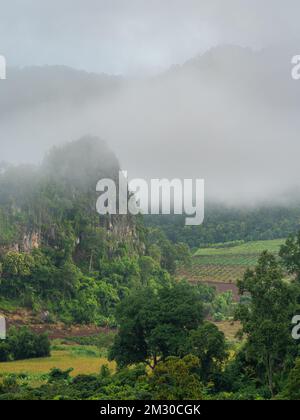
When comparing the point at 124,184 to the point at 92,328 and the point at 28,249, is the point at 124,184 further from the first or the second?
the point at 92,328

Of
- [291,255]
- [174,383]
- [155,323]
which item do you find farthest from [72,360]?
[174,383]

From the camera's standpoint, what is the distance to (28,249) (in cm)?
7100

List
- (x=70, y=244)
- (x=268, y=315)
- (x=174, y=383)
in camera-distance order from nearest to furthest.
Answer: (x=174, y=383), (x=268, y=315), (x=70, y=244)

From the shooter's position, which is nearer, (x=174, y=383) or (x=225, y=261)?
(x=174, y=383)

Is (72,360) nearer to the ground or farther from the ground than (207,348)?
nearer to the ground

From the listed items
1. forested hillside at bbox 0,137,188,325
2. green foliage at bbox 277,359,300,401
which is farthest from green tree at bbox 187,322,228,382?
forested hillside at bbox 0,137,188,325

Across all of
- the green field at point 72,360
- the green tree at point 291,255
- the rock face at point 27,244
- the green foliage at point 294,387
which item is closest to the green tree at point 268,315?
the green foliage at point 294,387

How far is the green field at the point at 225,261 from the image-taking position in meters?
107

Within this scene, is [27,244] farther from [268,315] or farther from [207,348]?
[268,315]

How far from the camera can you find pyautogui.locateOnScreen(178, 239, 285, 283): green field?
107 metres

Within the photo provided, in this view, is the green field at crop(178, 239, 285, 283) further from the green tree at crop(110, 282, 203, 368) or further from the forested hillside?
the green tree at crop(110, 282, 203, 368)

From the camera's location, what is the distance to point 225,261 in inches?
4840

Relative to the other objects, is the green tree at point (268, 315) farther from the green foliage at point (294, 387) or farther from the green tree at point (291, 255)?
the green tree at point (291, 255)
